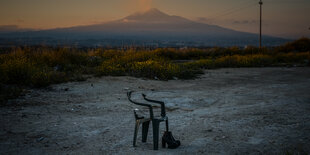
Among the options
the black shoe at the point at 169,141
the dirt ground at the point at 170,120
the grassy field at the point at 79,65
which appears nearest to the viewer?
the black shoe at the point at 169,141

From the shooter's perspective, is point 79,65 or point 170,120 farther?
point 79,65

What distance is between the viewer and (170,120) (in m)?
4.71

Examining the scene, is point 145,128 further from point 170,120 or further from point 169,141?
point 170,120

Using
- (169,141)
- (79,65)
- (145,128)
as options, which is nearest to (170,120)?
(145,128)

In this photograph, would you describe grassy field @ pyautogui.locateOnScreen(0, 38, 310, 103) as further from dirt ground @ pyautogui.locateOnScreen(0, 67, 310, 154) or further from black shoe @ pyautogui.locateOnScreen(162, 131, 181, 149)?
black shoe @ pyautogui.locateOnScreen(162, 131, 181, 149)

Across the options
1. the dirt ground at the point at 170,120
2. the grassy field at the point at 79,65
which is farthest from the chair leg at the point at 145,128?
the grassy field at the point at 79,65

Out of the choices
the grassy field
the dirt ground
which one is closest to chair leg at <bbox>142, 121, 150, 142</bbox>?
the dirt ground

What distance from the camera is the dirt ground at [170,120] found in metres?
3.49

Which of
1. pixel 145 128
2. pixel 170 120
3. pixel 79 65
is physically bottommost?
pixel 170 120

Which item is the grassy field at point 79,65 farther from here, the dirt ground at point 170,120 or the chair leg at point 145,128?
the chair leg at point 145,128

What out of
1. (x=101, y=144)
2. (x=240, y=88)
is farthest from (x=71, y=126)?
(x=240, y=88)

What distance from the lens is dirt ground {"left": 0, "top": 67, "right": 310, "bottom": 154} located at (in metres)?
3.49

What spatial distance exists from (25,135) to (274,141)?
12.5 ft

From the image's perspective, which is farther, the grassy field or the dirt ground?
the grassy field
